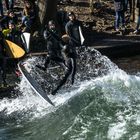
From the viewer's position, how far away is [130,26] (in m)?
24.2

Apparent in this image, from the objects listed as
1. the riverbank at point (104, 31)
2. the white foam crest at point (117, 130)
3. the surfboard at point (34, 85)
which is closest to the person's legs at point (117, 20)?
the riverbank at point (104, 31)

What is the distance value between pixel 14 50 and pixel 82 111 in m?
3.29

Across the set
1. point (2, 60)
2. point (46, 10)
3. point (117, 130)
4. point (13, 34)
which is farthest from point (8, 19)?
point (117, 130)

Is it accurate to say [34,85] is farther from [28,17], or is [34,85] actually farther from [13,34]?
[28,17]

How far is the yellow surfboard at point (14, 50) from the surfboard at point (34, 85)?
1.80 ft

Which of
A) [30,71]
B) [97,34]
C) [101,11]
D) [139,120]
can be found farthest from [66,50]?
[101,11]

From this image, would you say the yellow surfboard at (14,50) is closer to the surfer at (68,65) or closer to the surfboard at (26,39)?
the surfboard at (26,39)

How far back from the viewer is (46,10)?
22250 mm

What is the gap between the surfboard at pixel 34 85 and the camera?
16234 mm

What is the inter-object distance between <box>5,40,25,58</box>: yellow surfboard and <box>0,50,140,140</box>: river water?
28.3 inches

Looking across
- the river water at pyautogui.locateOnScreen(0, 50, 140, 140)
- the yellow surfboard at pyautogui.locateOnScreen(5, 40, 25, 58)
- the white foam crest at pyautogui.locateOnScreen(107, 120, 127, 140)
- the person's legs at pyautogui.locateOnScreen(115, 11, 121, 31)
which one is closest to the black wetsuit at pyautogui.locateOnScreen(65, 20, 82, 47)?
the river water at pyautogui.locateOnScreen(0, 50, 140, 140)

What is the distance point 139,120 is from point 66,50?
3.48 m

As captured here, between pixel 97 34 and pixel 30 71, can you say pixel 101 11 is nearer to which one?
pixel 97 34

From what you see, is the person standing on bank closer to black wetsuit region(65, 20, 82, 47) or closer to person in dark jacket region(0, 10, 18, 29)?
black wetsuit region(65, 20, 82, 47)
